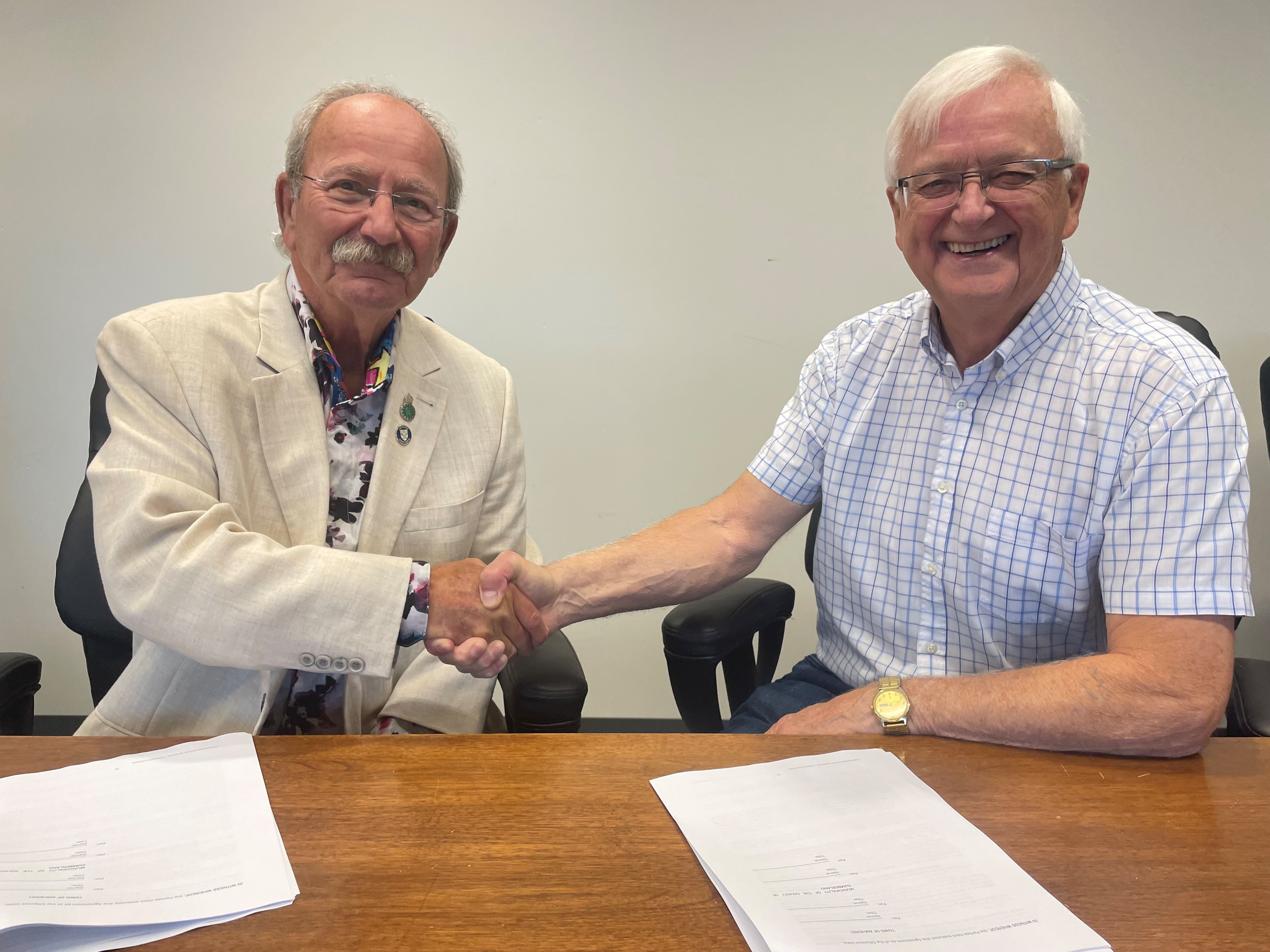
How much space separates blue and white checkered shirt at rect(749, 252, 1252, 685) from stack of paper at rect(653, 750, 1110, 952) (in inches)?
20.0

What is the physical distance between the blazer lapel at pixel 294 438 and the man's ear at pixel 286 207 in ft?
0.71

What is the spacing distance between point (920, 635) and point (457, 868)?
0.97 m

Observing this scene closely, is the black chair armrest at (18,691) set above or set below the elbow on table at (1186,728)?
below

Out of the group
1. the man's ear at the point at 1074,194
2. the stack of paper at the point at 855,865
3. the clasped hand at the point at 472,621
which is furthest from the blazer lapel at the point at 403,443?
the man's ear at the point at 1074,194

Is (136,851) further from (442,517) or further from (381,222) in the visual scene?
(381,222)

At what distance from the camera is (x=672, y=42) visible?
264cm

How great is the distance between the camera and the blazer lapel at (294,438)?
1.51m

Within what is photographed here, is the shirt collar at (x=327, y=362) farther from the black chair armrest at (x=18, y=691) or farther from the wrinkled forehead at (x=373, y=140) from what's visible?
the black chair armrest at (x=18, y=691)

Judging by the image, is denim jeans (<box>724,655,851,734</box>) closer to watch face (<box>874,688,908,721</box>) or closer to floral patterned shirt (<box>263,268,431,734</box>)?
watch face (<box>874,688,908,721</box>)

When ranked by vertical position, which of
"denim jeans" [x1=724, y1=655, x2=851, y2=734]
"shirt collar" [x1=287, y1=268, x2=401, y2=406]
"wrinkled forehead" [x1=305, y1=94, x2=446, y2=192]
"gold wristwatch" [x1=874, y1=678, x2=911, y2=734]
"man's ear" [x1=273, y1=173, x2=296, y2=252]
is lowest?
"denim jeans" [x1=724, y1=655, x2=851, y2=734]

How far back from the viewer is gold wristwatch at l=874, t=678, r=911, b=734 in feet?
3.84

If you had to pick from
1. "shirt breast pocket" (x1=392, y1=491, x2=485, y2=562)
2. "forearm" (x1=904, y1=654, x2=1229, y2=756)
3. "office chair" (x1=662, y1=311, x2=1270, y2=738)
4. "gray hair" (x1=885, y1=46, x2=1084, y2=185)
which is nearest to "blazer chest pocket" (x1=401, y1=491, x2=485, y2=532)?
"shirt breast pocket" (x1=392, y1=491, x2=485, y2=562)

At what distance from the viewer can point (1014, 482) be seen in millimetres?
1432

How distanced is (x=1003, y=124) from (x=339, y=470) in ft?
4.08
